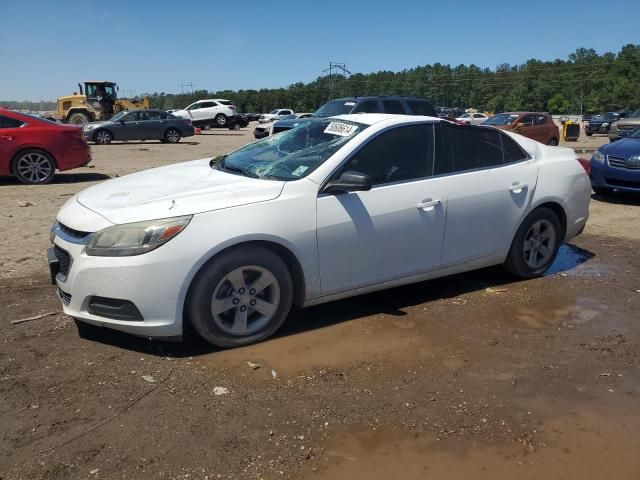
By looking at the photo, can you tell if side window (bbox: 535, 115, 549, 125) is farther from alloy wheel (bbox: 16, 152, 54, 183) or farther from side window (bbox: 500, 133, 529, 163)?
side window (bbox: 500, 133, 529, 163)

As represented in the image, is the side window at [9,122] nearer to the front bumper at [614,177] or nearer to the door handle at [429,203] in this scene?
the door handle at [429,203]

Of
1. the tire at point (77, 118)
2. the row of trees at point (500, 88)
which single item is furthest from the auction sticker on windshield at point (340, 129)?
the row of trees at point (500, 88)

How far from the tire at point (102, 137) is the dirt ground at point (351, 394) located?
20.1m

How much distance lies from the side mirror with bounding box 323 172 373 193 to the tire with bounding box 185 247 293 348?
0.65m

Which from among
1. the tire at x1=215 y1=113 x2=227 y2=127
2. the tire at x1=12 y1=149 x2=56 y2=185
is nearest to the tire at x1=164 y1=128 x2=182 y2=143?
the tire at x1=215 y1=113 x2=227 y2=127

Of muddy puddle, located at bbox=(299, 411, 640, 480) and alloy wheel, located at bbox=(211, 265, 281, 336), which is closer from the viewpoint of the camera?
muddy puddle, located at bbox=(299, 411, 640, 480)

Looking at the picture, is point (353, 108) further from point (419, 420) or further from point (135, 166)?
point (419, 420)

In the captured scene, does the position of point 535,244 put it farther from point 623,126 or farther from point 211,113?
point 211,113

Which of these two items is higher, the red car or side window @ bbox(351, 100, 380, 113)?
side window @ bbox(351, 100, 380, 113)

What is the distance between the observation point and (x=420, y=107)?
14992 mm

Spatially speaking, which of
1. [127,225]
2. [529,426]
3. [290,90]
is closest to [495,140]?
[529,426]

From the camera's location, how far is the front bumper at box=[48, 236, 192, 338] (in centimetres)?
353

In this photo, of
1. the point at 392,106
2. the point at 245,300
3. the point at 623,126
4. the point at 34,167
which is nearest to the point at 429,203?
the point at 245,300

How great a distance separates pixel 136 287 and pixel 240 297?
668 millimetres
